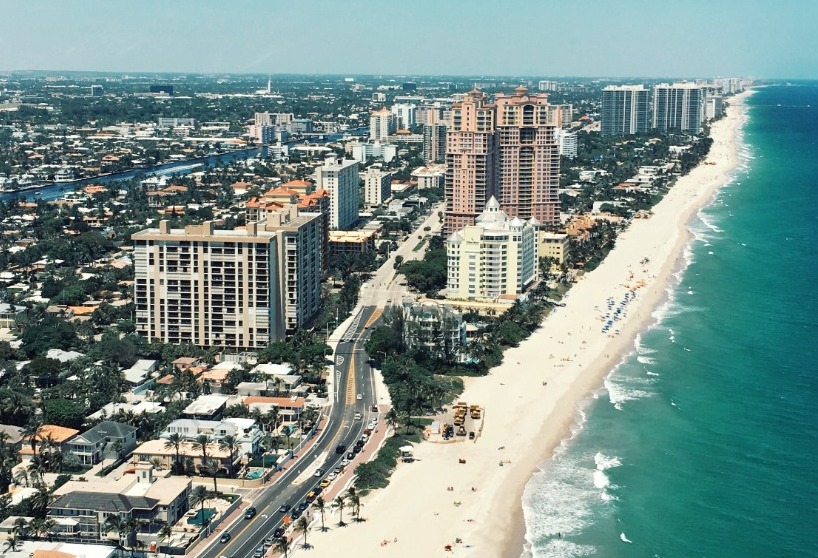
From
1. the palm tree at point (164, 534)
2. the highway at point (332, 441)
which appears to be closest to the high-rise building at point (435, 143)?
the highway at point (332, 441)

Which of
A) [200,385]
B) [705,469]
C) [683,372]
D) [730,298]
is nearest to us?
[705,469]

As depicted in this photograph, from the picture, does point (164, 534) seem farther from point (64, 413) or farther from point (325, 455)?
point (64, 413)

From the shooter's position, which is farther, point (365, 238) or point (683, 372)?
point (365, 238)

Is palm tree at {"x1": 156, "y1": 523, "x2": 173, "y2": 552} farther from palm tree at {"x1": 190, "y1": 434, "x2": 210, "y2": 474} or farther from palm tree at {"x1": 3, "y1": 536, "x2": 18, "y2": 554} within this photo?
palm tree at {"x1": 190, "y1": 434, "x2": 210, "y2": 474}

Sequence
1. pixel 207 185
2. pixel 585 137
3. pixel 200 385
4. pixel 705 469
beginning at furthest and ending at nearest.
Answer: pixel 585 137 < pixel 207 185 < pixel 200 385 < pixel 705 469

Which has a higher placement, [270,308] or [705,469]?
[270,308]

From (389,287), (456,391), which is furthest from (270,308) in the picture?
(389,287)

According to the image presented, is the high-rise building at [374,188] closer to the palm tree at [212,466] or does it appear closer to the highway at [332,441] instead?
the highway at [332,441]

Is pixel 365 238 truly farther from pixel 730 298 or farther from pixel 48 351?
pixel 48 351

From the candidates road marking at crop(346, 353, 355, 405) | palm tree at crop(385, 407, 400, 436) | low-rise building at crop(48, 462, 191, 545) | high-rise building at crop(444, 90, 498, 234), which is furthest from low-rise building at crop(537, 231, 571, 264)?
low-rise building at crop(48, 462, 191, 545)
